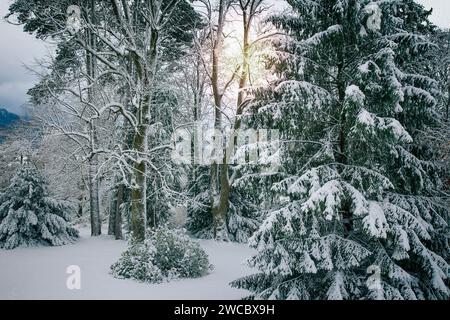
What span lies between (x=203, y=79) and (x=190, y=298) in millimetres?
16280

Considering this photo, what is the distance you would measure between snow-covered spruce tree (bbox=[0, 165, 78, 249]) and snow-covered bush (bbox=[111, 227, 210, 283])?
586 cm

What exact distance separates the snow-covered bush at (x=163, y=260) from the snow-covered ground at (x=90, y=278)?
320 millimetres

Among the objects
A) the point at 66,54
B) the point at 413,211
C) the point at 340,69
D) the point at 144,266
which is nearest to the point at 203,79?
the point at 66,54

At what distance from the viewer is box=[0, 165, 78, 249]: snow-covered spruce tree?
14.6 metres

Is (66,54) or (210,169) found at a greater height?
(66,54)

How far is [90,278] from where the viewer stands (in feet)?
33.3

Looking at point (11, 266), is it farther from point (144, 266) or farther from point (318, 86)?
point (318, 86)

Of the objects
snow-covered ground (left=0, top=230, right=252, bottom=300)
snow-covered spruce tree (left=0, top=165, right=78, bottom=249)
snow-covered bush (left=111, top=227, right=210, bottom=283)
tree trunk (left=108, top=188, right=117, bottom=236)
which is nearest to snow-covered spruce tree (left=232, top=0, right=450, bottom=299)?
snow-covered ground (left=0, top=230, right=252, bottom=300)

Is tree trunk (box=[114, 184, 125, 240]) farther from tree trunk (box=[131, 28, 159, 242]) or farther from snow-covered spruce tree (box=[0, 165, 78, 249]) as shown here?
tree trunk (box=[131, 28, 159, 242])

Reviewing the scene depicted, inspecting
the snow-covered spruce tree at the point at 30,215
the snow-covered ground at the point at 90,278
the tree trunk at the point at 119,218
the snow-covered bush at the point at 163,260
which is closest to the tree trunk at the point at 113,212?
the tree trunk at the point at 119,218

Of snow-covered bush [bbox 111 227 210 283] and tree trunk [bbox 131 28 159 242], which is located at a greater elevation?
tree trunk [bbox 131 28 159 242]

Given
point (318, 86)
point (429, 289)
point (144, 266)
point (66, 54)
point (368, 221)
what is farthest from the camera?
point (66, 54)

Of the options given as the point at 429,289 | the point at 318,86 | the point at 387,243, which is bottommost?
the point at 429,289
